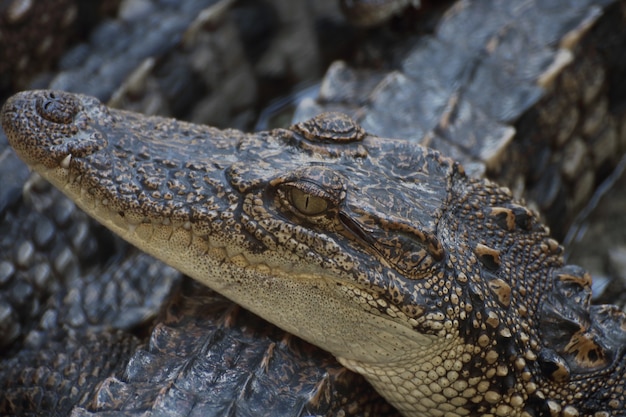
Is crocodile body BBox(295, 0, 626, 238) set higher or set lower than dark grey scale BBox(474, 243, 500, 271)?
lower

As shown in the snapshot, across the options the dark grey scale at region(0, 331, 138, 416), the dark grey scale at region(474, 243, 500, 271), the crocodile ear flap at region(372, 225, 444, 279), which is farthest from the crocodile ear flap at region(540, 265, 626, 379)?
the dark grey scale at region(0, 331, 138, 416)

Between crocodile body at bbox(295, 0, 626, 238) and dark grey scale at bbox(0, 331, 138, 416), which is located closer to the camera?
dark grey scale at bbox(0, 331, 138, 416)

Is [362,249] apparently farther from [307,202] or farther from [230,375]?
[230,375]

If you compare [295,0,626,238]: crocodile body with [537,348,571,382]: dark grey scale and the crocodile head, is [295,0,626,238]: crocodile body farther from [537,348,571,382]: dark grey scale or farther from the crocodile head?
[537,348,571,382]: dark grey scale

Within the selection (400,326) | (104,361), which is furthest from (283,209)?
(104,361)

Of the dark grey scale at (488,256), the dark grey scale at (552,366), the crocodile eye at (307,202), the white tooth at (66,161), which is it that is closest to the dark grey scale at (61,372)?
the white tooth at (66,161)

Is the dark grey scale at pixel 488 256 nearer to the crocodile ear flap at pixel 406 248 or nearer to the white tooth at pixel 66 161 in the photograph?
the crocodile ear flap at pixel 406 248

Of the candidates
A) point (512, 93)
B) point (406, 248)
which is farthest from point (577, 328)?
point (512, 93)

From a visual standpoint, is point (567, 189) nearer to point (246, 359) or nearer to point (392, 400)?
point (392, 400)
